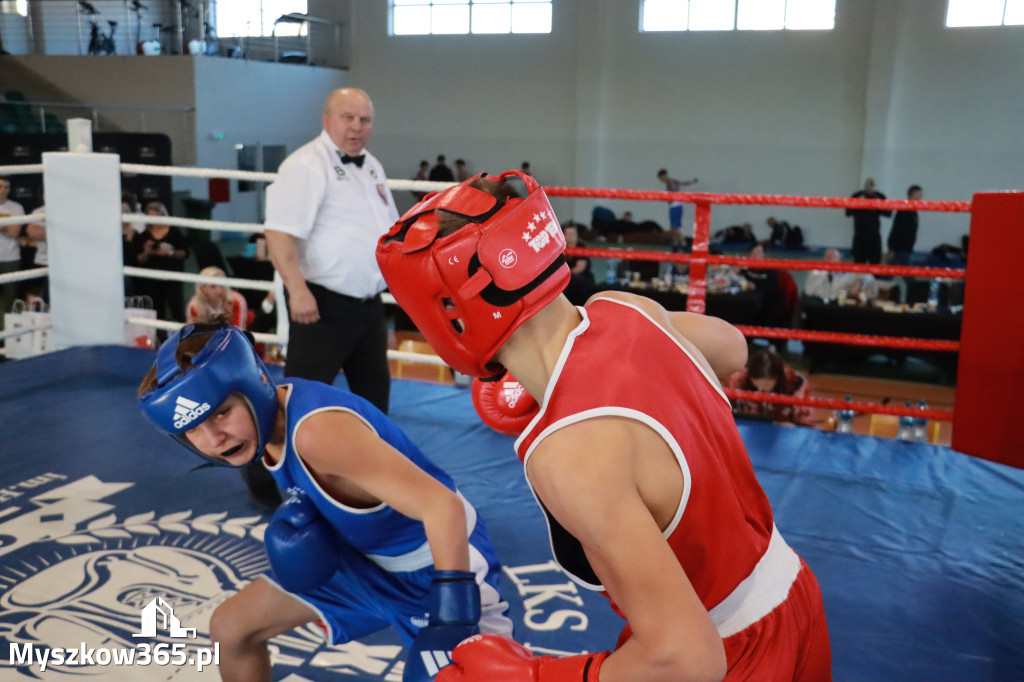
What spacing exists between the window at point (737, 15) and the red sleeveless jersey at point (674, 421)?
43.4 ft

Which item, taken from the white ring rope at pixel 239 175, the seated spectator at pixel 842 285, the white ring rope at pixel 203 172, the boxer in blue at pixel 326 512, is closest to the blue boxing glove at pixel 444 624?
the boxer in blue at pixel 326 512

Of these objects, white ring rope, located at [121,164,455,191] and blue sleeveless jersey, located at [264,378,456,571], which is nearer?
blue sleeveless jersey, located at [264,378,456,571]

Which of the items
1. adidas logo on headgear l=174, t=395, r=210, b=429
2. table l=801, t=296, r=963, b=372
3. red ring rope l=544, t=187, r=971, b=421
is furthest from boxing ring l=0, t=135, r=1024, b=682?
table l=801, t=296, r=963, b=372

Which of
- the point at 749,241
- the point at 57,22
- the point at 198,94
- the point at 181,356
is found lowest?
the point at 749,241

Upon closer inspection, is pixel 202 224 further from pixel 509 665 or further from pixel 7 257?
pixel 509 665

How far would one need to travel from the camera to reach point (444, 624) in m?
1.24

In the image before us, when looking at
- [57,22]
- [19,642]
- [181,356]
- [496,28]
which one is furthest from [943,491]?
[57,22]

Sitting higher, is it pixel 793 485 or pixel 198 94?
pixel 198 94

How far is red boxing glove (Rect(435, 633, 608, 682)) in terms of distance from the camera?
0.89 m

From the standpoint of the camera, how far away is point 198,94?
41.8 ft

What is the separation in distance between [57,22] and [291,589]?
53.2ft

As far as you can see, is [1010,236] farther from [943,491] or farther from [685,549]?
[685,549]

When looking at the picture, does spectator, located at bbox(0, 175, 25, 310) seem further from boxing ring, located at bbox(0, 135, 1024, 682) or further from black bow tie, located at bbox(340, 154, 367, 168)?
black bow tie, located at bbox(340, 154, 367, 168)

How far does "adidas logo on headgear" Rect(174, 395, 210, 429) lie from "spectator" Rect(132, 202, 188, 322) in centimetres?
547
